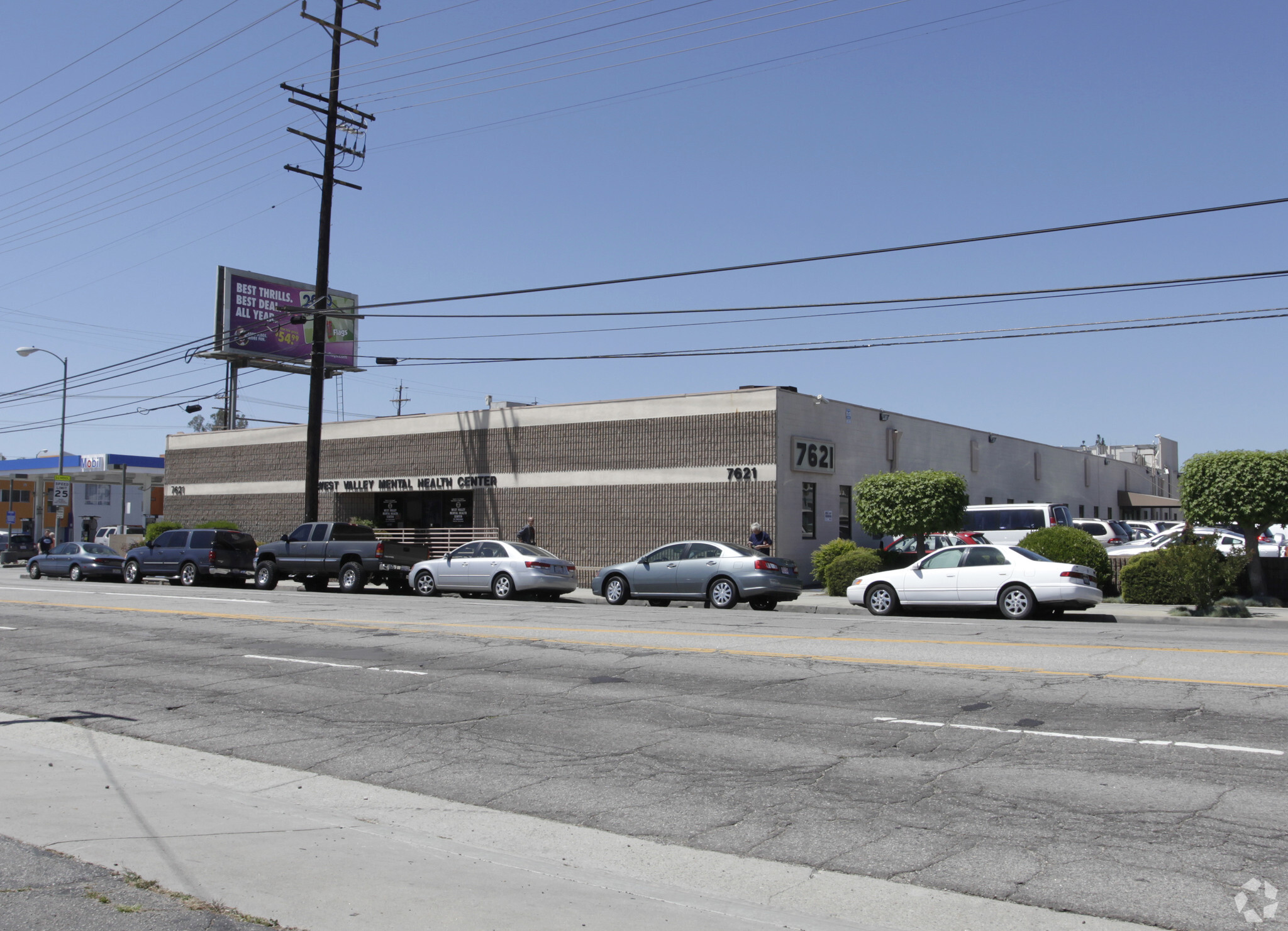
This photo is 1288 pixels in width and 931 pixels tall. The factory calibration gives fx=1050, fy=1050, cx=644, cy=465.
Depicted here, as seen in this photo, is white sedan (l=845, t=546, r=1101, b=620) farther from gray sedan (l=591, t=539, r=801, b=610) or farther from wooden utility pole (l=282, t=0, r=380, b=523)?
wooden utility pole (l=282, t=0, r=380, b=523)

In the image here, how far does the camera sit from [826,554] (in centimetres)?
2645

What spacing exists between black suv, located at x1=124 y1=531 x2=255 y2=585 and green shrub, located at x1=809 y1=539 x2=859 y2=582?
662 inches

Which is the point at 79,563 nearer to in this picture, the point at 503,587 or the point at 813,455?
the point at 503,587

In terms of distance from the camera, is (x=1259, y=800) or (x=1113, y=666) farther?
(x=1113, y=666)

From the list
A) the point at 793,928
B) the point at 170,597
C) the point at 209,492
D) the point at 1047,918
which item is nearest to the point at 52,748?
the point at 793,928

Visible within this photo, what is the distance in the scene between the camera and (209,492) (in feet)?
143

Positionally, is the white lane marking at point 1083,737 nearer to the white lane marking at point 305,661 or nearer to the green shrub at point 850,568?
the white lane marking at point 305,661

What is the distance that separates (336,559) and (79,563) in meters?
12.0

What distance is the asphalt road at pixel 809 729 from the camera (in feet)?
19.6


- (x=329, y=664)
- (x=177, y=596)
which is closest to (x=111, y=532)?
(x=177, y=596)

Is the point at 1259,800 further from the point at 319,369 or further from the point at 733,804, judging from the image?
the point at 319,369

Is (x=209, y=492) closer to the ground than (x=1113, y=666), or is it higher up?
higher up

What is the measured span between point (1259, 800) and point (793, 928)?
3578 mm

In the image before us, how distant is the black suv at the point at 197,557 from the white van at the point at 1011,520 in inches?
850
